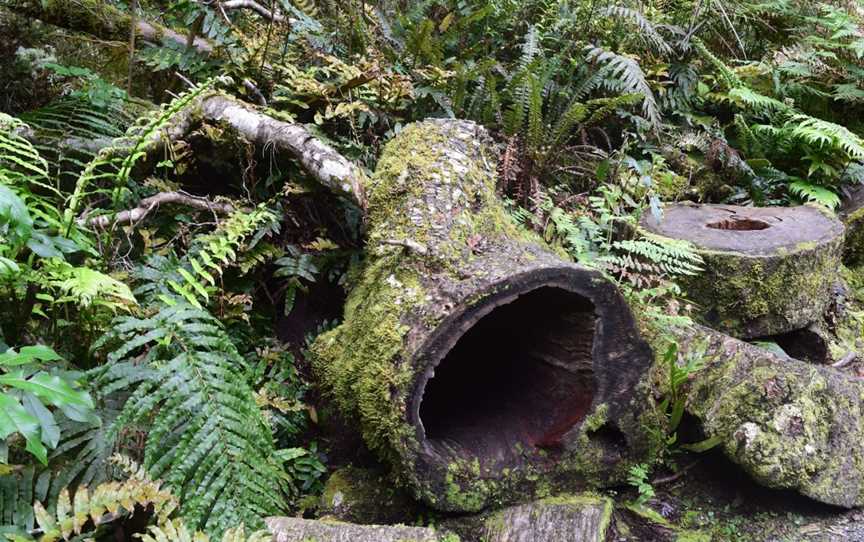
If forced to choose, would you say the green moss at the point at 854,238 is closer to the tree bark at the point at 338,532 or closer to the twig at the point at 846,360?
the twig at the point at 846,360

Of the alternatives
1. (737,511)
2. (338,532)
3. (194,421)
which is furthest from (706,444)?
(194,421)

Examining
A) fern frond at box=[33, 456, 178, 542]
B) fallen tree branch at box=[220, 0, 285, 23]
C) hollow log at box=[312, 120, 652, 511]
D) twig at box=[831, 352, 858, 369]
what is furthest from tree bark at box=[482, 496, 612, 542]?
fallen tree branch at box=[220, 0, 285, 23]

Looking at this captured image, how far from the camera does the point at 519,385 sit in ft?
10.8

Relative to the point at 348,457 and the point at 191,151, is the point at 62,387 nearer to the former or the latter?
the point at 348,457

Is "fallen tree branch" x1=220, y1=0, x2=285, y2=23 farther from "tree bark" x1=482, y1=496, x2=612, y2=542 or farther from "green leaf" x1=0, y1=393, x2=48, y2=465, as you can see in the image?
"tree bark" x1=482, y1=496, x2=612, y2=542

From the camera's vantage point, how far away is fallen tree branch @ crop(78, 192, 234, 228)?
9.94 ft

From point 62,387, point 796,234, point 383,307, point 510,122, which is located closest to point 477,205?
point 383,307

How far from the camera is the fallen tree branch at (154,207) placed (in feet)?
9.94

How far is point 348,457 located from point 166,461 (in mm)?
1022

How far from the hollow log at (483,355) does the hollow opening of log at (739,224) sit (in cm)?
197

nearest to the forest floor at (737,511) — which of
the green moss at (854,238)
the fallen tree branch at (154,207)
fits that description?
the fallen tree branch at (154,207)

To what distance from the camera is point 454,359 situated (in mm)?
3727

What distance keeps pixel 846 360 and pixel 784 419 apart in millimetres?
1695

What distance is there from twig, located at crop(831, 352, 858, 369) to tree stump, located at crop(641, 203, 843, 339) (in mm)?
352
